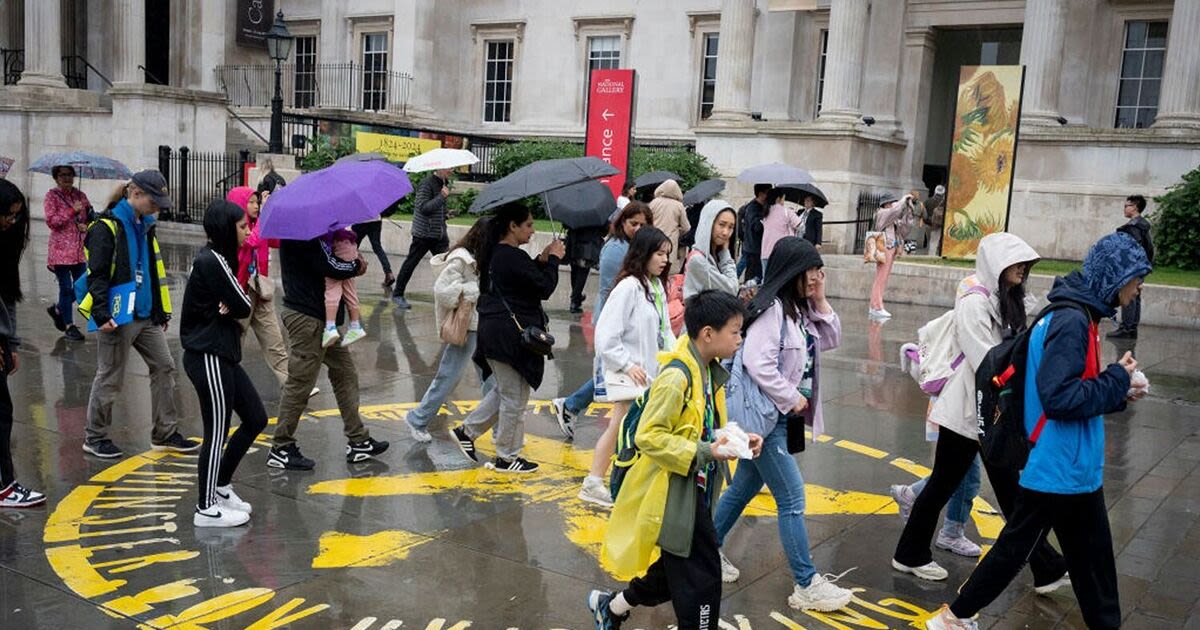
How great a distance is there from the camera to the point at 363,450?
7031mm

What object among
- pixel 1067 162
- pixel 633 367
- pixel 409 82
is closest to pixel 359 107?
pixel 409 82

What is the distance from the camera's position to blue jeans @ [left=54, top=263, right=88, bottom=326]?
36.0 ft

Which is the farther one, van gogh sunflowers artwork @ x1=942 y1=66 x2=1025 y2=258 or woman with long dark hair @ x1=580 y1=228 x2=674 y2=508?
van gogh sunflowers artwork @ x1=942 y1=66 x2=1025 y2=258

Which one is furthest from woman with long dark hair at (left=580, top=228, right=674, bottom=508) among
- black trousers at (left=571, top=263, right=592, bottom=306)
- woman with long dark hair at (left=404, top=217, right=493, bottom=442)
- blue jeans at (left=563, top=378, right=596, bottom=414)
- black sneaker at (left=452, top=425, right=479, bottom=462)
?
black trousers at (left=571, top=263, right=592, bottom=306)

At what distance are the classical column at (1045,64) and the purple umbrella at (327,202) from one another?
17.7 meters

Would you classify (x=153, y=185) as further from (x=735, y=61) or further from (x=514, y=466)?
(x=735, y=61)

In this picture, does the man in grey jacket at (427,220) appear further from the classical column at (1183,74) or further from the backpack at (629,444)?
the classical column at (1183,74)

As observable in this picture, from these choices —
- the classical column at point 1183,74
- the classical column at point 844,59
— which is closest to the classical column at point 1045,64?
the classical column at point 1183,74

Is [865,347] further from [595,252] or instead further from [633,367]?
[633,367]

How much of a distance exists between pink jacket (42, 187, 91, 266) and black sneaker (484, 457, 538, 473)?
21.6 ft

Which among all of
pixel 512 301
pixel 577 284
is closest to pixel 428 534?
pixel 512 301

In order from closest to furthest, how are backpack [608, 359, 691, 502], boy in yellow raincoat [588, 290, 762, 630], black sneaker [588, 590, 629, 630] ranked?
1. boy in yellow raincoat [588, 290, 762, 630]
2. backpack [608, 359, 691, 502]
3. black sneaker [588, 590, 629, 630]

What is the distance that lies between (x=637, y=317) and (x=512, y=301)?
3.17ft

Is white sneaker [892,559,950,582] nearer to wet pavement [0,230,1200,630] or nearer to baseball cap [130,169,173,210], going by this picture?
wet pavement [0,230,1200,630]
